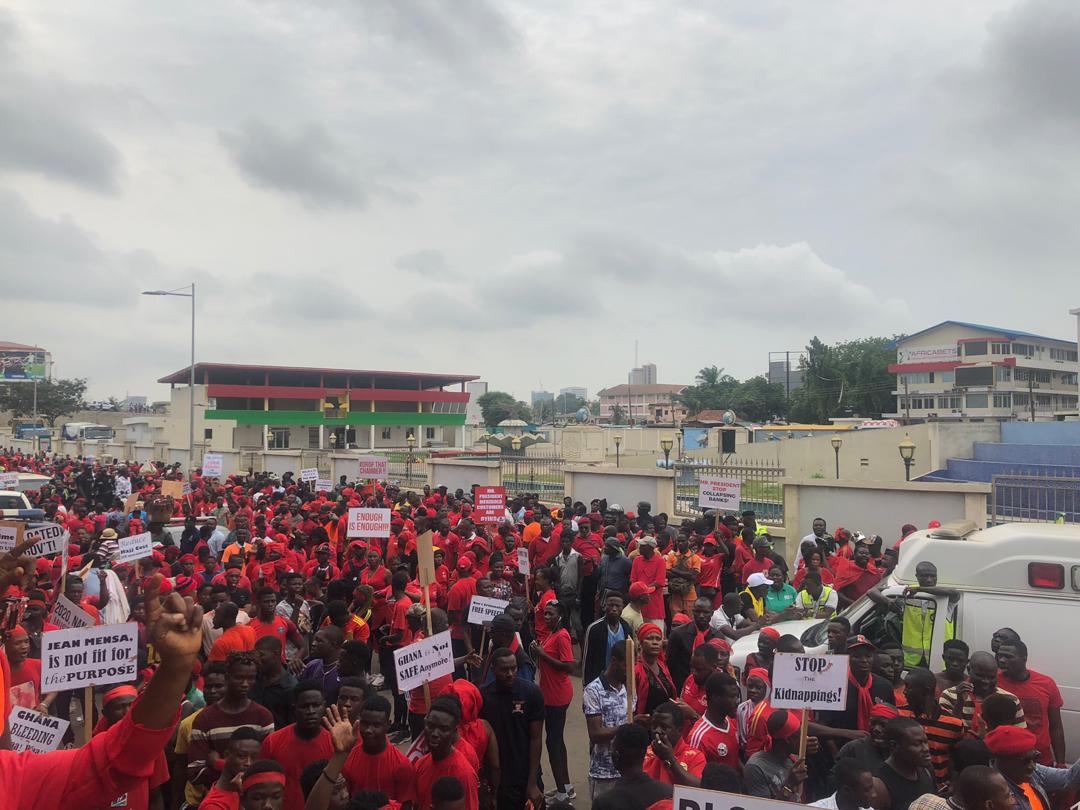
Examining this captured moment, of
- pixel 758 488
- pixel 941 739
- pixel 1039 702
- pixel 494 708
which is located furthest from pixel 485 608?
pixel 758 488

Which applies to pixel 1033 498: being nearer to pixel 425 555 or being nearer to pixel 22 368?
pixel 425 555

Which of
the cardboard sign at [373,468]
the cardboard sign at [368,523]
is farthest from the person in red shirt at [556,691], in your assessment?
the cardboard sign at [373,468]

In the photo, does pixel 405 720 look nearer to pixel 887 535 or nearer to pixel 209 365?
pixel 887 535

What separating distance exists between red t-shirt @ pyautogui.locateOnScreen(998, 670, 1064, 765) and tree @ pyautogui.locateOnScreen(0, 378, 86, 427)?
81297 mm

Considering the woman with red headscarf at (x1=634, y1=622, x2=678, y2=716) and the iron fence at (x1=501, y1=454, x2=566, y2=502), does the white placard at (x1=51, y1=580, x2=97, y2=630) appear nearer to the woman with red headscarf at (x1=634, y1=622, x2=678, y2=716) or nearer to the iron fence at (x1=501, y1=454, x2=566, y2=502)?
the woman with red headscarf at (x1=634, y1=622, x2=678, y2=716)

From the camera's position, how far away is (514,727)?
17.3 ft

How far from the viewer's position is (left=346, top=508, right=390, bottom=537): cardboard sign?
38.4 ft

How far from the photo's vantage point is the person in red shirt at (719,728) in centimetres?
479

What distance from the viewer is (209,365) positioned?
2410 inches

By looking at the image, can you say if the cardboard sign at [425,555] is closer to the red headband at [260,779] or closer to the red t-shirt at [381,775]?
the red t-shirt at [381,775]

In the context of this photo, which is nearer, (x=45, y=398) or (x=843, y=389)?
(x=45, y=398)

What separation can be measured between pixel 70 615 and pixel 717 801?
4947mm

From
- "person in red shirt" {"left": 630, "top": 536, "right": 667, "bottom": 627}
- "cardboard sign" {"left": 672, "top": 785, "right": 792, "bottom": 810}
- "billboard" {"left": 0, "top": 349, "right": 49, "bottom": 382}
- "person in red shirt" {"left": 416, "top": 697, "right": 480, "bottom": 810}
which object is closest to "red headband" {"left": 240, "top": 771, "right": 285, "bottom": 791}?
"person in red shirt" {"left": 416, "top": 697, "right": 480, "bottom": 810}

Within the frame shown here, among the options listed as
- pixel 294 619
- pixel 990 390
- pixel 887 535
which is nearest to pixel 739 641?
pixel 294 619
